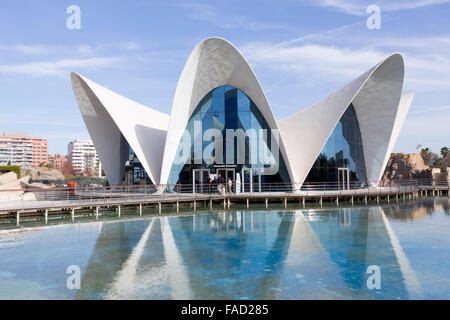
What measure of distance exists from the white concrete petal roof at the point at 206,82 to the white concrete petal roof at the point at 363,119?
1.68 m

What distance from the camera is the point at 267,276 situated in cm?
714

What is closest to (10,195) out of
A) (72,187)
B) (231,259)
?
(72,187)

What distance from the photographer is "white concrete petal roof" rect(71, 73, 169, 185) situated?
75.7ft

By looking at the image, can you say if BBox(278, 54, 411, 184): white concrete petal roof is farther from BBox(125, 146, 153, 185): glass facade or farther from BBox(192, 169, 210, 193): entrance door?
BBox(125, 146, 153, 185): glass facade

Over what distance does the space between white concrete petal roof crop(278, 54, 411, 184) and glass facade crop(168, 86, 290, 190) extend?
59.5 inches

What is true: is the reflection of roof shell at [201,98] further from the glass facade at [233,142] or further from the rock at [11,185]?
the rock at [11,185]

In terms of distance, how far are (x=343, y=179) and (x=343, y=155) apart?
1866 mm

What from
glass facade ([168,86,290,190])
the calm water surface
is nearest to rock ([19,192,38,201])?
glass facade ([168,86,290,190])

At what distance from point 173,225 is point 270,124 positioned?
1244cm

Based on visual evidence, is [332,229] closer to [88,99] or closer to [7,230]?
[7,230]

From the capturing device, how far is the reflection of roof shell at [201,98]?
2261 centimetres

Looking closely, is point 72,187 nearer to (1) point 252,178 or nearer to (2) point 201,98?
(2) point 201,98

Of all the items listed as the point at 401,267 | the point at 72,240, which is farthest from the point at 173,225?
the point at 401,267

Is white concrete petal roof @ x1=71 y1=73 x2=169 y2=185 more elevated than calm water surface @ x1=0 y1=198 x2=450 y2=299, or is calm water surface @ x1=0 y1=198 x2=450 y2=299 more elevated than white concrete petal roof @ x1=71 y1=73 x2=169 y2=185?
white concrete petal roof @ x1=71 y1=73 x2=169 y2=185
